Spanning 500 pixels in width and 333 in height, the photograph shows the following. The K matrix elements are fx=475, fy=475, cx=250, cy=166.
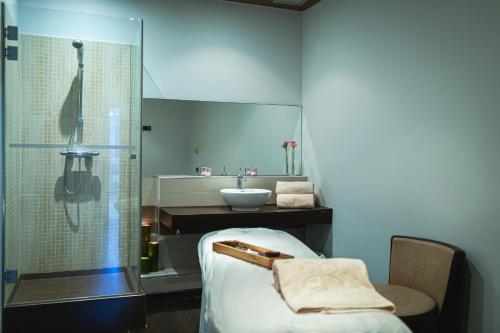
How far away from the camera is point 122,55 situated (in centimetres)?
314

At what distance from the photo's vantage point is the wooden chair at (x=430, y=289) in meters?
2.56

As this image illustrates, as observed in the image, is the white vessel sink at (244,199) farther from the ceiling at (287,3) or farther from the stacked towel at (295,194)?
the ceiling at (287,3)

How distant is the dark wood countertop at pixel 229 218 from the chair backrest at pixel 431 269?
103cm

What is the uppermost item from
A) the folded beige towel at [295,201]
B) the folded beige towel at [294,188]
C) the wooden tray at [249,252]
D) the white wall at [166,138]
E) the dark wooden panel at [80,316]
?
the white wall at [166,138]

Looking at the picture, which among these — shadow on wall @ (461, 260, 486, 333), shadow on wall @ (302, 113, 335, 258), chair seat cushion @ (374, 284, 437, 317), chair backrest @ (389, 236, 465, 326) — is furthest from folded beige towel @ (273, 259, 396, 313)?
shadow on wall @ (302, 113, 335, 258)

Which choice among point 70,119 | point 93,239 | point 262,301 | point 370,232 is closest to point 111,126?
point 70,119

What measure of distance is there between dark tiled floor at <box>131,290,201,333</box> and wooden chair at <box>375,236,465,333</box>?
4.59ft

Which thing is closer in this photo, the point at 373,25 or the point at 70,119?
the point at 70,119

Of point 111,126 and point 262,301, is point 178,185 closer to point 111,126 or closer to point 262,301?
point 111,126

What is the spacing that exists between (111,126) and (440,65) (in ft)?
7.01

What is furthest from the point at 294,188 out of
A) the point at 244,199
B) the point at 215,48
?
the point at 215,48

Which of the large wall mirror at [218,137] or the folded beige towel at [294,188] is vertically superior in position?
the large wall mirror at [218,137]

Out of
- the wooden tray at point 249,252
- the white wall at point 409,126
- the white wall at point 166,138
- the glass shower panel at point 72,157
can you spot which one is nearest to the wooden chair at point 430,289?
the white wall at point 409,126

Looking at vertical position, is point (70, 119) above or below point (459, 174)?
above
